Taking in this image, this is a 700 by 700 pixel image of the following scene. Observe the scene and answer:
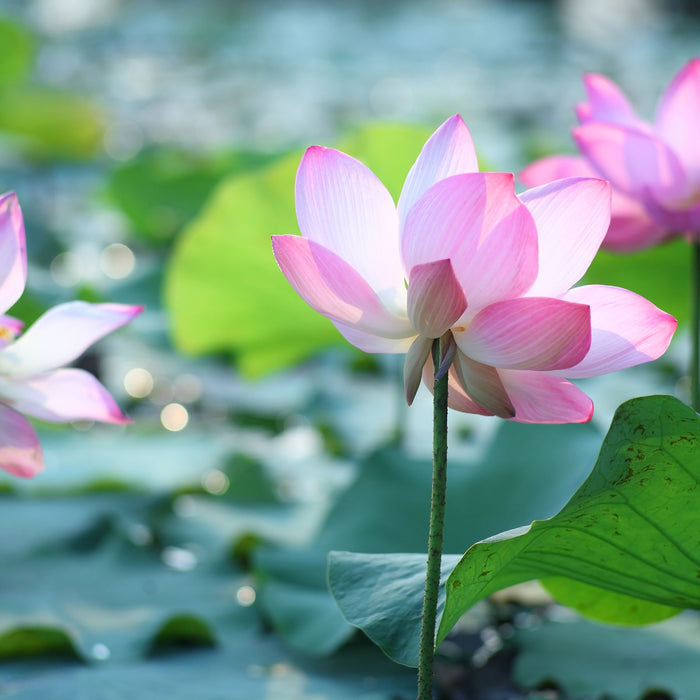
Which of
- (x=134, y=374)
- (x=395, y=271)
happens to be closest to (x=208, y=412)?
(x=134, y=374)

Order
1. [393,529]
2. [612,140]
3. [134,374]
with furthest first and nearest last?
1. [134,374]
2. [393,529]
3. [612,140]

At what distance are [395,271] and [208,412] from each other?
100cm

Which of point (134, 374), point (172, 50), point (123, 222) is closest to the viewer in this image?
point (134, 374)

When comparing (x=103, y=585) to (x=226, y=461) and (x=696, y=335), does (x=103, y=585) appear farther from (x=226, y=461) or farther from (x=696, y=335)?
(x=696, y=335)

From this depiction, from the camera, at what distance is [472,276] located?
0.43 meters

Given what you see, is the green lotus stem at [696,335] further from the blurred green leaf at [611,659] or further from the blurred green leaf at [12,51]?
the blurred green leaf at [12,51]

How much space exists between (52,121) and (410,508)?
5.90ft

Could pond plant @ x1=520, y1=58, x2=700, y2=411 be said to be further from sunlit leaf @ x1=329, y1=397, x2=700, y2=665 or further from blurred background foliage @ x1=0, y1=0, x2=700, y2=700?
sunlit leaf @ x1=329, y1=397, x2=700, y2=665

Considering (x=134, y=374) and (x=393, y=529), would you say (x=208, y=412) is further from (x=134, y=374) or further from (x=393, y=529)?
(x=393, y=529)

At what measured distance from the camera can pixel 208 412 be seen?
4.67ft

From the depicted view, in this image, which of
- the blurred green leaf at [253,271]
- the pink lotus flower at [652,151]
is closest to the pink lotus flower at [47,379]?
the pink lotus flower at [652,151]

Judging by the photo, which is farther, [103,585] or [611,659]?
[103,585]

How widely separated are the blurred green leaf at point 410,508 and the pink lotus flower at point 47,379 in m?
0.30

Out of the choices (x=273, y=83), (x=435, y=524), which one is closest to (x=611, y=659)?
(x=435, y=524)
